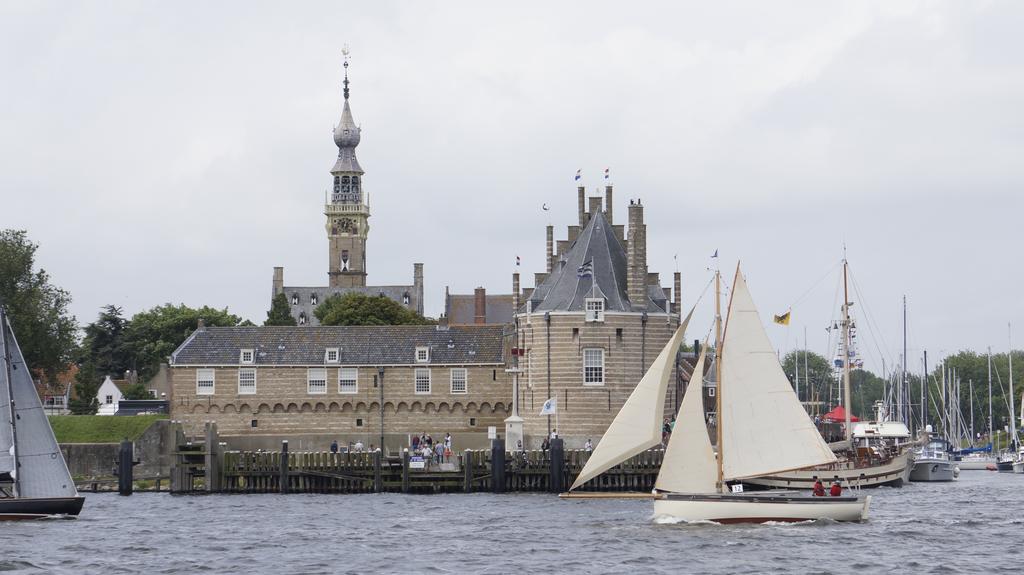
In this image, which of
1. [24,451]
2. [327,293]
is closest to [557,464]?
[24,451]

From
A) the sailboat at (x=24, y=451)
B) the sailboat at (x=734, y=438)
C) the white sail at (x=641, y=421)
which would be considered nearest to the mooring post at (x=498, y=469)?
the sailboat at (x=734, y=438)

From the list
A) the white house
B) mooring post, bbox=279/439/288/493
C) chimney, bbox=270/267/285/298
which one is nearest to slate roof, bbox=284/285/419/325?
chimney, bbox=270/267/285/298

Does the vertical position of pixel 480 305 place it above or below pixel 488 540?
above

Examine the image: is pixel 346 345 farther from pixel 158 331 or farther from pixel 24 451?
pixel 158 331

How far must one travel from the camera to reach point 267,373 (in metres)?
92.8

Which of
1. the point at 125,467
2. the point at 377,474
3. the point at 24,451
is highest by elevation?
the point at 24,451

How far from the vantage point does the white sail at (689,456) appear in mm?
55281

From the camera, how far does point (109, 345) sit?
14375cm

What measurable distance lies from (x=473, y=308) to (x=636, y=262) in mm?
81266

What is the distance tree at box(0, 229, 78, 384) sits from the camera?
A: 10250cm

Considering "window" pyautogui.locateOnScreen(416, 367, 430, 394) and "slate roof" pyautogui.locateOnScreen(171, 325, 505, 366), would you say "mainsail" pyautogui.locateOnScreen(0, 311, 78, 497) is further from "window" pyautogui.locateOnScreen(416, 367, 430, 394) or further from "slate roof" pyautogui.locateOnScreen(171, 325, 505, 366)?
"window" pyautogui.locateOnScreen(416, 367, 430, 394)

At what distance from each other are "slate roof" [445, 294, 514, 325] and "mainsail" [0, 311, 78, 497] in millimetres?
96269

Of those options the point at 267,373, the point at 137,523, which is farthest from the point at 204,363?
the point at 137,523

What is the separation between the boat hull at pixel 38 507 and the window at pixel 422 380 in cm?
3216
